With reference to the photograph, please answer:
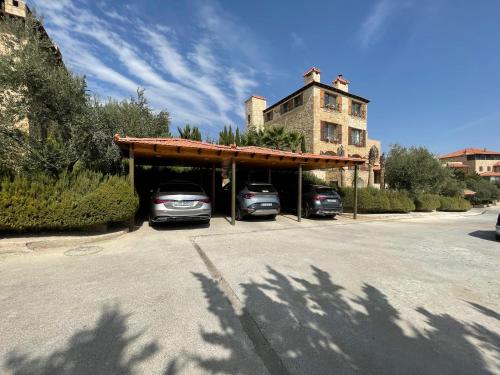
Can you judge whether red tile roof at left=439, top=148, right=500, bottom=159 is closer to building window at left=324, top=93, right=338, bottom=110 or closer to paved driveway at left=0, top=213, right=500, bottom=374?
building window at left=324, top=93, right=338, bottom=110

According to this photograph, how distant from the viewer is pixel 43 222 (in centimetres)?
562

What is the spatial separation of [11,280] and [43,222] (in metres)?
2.09

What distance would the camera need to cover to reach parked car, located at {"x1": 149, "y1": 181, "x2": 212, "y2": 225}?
7344 millimetres

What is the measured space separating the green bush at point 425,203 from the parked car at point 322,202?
10.5m

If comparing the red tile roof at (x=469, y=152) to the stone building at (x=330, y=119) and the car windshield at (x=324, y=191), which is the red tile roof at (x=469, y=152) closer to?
the stone building at (x=330, y=119)

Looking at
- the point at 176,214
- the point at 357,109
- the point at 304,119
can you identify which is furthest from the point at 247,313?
the point at 357,109

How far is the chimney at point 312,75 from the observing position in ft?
76.8

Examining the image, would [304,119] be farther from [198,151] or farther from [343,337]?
[343,337]

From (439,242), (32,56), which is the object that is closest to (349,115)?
(439,242)

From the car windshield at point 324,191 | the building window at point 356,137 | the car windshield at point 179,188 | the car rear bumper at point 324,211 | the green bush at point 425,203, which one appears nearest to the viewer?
the car windshield at point 179,188

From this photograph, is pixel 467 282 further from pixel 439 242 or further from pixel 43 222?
pixel 43 222

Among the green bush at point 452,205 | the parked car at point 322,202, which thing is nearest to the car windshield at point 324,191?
the parked car at point 322,202

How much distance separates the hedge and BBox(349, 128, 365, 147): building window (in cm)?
2349

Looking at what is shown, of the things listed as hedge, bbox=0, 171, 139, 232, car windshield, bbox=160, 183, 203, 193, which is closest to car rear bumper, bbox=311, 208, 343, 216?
car windshield, bbox=160, 183, 203, 193
